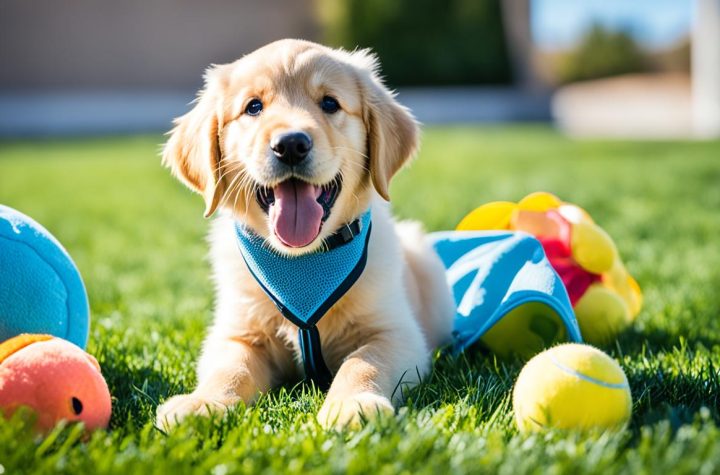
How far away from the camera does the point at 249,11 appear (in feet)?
77.6

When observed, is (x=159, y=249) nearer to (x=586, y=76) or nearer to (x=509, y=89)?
(x=509, y=89)

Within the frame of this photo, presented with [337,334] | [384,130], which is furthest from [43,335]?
[384,130]

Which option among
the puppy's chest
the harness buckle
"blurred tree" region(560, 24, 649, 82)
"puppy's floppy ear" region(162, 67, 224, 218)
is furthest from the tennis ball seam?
"blurred tree" region(560, 24, 649, 82)

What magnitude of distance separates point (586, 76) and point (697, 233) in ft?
86.1

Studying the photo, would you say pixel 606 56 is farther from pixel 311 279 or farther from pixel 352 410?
pixel 352 410

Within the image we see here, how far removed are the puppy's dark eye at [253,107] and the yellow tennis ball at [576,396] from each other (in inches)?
53.3

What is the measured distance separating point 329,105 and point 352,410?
1.18 metres

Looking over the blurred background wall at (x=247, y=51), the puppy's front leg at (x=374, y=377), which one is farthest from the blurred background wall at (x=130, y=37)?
the puppy's front leg at (x=374, y=377)

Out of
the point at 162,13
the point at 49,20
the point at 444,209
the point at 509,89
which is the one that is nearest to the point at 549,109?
the point at 509,89

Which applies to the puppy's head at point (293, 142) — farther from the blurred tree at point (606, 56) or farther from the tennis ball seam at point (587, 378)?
the blurred tree at point (606, 56)

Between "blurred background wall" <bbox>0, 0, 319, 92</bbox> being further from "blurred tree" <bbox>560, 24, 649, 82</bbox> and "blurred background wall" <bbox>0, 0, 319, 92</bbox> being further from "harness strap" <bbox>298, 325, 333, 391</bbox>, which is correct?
"harness strap" <bbox>298, 325, 333, 391</bbox>

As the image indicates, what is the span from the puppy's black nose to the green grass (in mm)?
768

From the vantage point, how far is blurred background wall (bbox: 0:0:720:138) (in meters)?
20.9

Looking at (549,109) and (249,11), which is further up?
(249,11)
